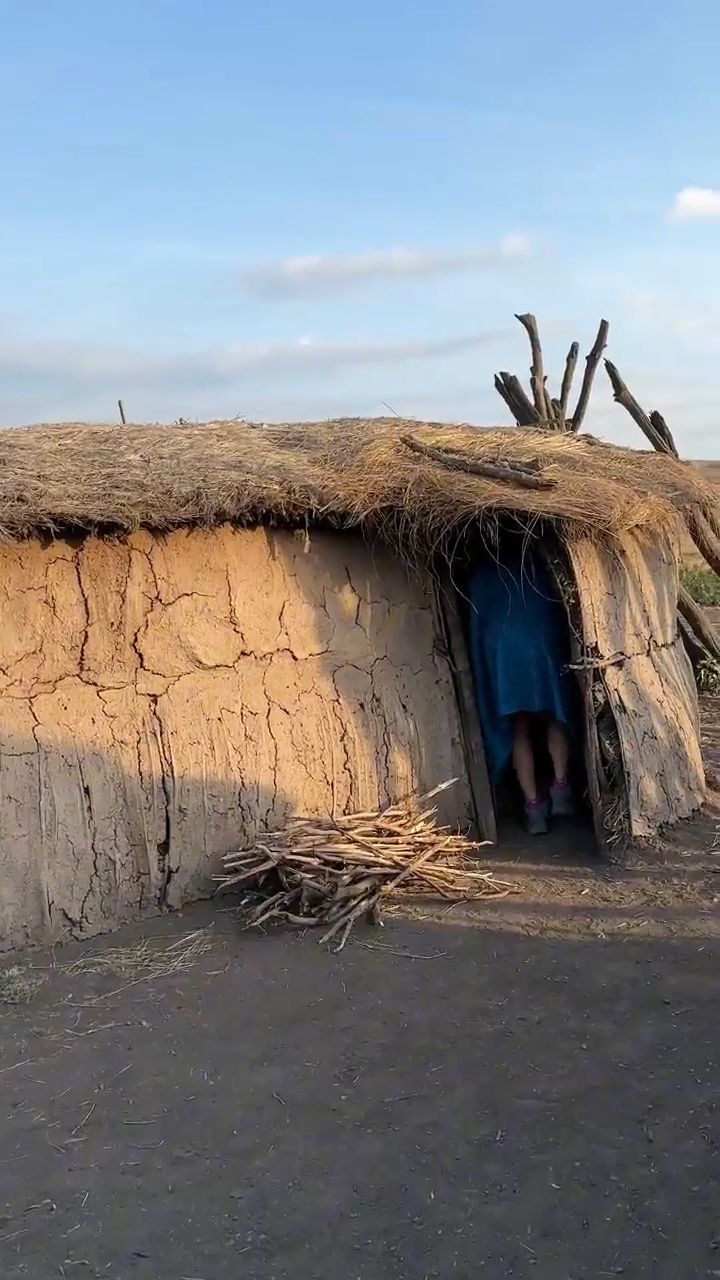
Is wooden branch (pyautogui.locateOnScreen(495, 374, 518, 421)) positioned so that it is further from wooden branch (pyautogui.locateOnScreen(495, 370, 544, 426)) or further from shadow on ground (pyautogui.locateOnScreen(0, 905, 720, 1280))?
shadow on ground (pyautogui.locateOnScreen(0, 905, 720, 1280))

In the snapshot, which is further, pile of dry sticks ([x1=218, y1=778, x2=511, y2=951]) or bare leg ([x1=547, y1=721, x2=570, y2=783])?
bare leg ([x1=547, y1=721, x2=570, y2=783])

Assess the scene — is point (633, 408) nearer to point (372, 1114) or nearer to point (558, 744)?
point (558, 744)

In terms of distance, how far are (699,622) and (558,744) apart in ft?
11.4

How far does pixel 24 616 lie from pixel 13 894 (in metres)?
1.21

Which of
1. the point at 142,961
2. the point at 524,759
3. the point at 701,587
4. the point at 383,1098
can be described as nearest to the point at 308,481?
the point at 524,759

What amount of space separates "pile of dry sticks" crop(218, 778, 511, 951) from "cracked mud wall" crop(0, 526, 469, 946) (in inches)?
9.6

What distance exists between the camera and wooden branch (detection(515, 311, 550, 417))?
8188 millimetres

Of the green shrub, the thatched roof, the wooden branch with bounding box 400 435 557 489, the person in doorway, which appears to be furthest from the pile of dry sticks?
the green shrub

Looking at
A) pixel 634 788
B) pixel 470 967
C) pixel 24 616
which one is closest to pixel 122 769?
pixel 24 616

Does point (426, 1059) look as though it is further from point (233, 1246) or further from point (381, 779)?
point (381, 779)

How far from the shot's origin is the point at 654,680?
6.01m

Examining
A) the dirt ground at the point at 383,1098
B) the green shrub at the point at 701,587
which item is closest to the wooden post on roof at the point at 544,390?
the dirt ground at the point at 383,1098

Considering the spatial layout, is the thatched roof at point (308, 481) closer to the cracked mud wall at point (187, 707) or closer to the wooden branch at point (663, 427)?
the cracked mud wall at point (187, 707)

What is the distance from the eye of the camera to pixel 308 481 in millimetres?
5184
